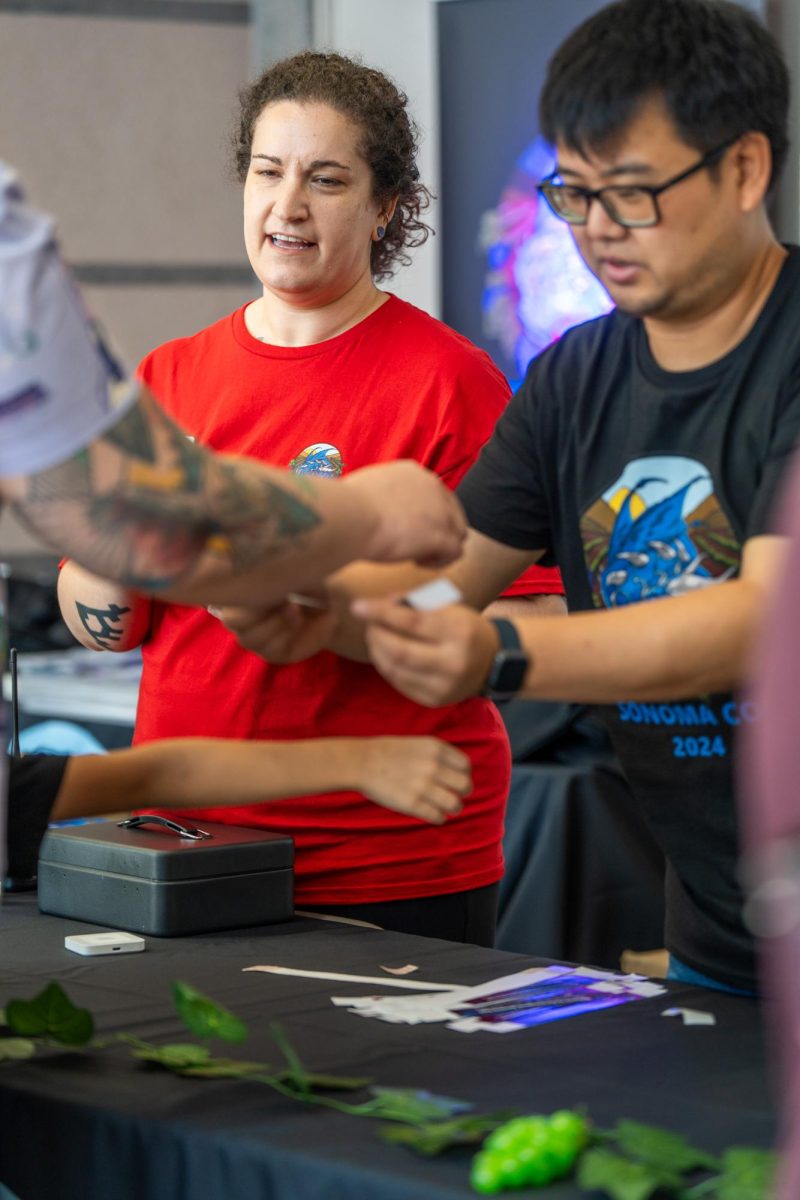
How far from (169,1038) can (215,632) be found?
0.63m

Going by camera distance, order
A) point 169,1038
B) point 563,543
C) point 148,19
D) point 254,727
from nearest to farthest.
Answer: point 169,1038, point 563,543, point 254,727, point 148,19

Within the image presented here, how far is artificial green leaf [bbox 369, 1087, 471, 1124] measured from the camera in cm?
125

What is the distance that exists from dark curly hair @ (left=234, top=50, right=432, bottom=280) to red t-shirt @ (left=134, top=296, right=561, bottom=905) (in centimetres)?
17

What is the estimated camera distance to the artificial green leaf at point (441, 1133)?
3.95 feet

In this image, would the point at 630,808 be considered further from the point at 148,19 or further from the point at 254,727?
the point at 148,19

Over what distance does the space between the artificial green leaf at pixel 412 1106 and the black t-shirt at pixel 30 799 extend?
49 cm

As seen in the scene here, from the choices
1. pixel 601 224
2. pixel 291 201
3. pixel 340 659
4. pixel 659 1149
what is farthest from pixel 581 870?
pixel 659 1149

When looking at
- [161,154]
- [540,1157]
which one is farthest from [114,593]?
[161,154]

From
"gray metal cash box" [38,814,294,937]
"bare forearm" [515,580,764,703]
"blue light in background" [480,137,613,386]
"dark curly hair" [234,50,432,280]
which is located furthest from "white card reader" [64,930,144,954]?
"blue light in background" [480,137,613,386]

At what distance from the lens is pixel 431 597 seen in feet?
4.60

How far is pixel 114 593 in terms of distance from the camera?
2043 millimetres

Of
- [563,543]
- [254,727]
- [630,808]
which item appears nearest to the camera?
[563,543]

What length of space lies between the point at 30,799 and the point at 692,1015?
65cm

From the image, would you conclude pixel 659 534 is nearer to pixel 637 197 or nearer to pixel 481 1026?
pixel 637 197
